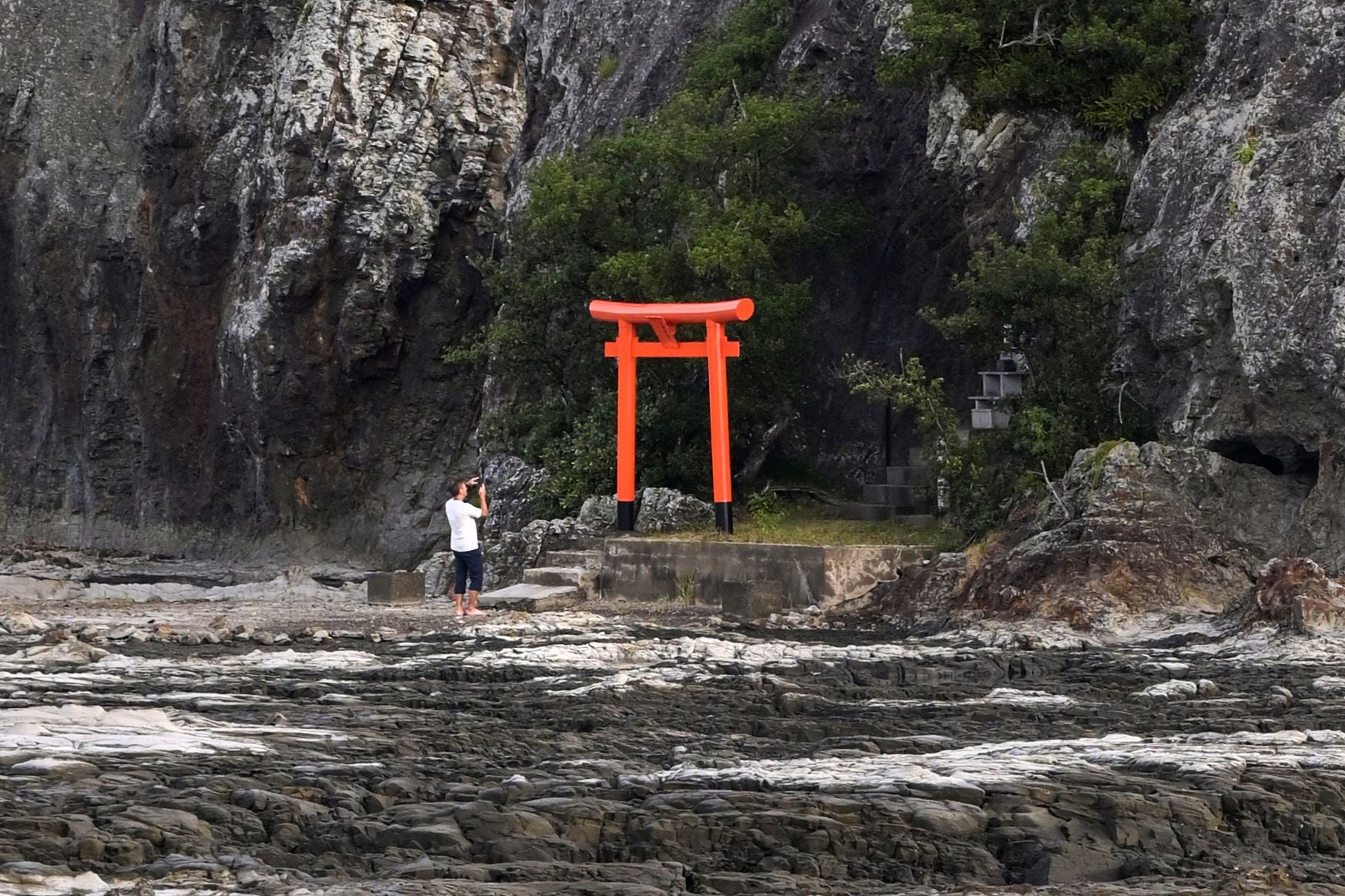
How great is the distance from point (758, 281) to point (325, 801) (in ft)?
55.4

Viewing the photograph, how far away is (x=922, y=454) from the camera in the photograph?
888 inches

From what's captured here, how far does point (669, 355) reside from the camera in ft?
76.7

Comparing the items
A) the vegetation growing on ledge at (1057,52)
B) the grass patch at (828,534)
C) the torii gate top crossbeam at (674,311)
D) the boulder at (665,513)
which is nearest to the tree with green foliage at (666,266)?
the torii gate top crossbeam at (674,311)

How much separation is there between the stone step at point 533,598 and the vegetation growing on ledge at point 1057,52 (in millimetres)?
8788

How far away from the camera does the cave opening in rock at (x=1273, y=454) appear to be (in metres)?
19.7

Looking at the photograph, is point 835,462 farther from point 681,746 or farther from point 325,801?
point 325,801

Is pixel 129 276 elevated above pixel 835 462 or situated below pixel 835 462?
above

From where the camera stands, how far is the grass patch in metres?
21.7

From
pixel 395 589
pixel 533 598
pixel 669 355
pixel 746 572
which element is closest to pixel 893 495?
pixel 669 355

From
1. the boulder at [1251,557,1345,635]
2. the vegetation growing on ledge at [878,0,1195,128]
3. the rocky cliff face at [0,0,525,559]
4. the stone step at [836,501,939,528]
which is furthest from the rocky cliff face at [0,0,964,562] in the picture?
the boulder at [1251,557,1345,635]

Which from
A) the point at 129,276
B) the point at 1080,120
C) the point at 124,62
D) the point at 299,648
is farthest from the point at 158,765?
the point at 124,62

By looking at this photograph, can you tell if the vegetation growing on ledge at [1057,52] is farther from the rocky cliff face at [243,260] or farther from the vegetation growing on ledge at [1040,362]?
the rocky cliff face at [243,260]

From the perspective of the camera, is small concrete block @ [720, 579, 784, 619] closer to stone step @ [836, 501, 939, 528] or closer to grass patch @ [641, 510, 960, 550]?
grass patch @ [641, 510, 960, 550]

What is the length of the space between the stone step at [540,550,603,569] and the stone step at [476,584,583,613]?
2.24 ft
